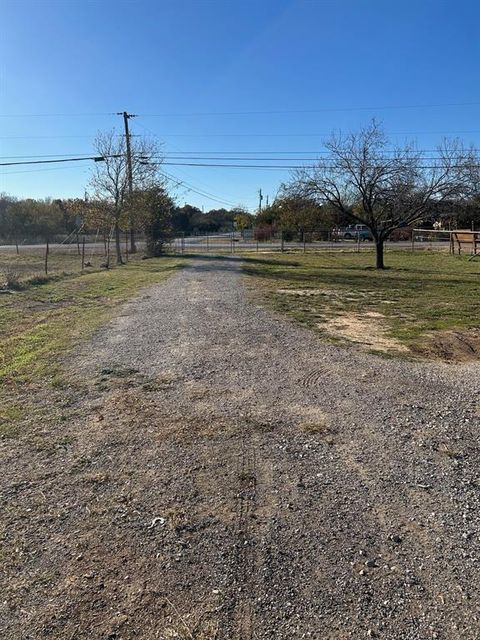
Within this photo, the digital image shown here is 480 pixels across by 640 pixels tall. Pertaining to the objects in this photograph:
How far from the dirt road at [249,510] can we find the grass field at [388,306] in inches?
71.7

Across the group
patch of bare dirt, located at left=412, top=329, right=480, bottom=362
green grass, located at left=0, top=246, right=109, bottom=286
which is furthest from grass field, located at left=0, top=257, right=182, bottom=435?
patch of bare dirt, located at left=412, top=329, right=480, bottom=362

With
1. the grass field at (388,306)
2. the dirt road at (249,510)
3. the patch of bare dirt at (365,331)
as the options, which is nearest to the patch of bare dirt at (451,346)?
the grass field at (388,306)

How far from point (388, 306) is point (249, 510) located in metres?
8.90

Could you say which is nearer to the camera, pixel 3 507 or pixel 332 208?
pixel 3 507

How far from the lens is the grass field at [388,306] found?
7.56 meters

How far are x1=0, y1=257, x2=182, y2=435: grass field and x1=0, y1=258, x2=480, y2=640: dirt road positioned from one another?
579mm

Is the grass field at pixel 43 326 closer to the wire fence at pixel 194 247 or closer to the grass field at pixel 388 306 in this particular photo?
the wire fence at pixel 194 247

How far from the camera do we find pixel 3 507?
310 cm

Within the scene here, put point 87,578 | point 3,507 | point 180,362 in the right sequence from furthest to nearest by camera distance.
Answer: point 180,362 < point 3,507 < point 87,578

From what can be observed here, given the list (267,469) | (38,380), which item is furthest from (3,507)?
(38,380)

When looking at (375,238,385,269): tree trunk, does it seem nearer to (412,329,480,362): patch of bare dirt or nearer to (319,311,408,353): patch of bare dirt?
(319,311,408,353): patch of bare dirt

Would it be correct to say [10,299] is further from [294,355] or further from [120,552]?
[120,552]

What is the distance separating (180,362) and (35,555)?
3.79m

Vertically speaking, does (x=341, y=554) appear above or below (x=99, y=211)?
below
